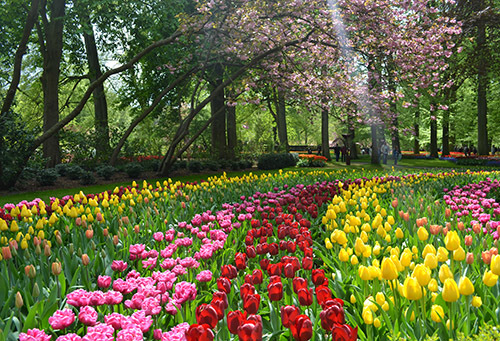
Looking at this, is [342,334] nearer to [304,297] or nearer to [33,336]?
[304,297]

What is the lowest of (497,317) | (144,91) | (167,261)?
(497,317)

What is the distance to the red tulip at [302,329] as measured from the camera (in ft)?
5.26

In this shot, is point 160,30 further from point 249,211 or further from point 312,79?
point 249,211

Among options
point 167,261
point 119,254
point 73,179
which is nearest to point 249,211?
point 119,254

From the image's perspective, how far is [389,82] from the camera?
40.4ft

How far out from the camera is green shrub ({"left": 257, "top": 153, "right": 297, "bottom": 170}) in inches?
826

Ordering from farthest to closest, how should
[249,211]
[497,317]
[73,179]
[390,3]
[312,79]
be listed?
[73,179] < [312,79] < [390,3] < [249,211] < [497,317]

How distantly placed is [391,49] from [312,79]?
2.58 m

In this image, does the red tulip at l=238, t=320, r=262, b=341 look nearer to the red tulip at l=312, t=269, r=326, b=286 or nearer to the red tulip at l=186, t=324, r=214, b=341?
the red tulip at l=186, t=324, r=214, b=341

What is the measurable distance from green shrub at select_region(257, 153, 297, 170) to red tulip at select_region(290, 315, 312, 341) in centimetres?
1931

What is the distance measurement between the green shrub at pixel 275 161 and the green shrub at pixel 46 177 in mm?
10979

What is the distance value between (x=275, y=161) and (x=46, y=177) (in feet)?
39.6

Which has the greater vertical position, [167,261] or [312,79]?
[312,79]

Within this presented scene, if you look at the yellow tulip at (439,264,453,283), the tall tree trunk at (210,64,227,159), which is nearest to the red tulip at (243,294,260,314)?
the yellow tulip at (439,264,453,283)
